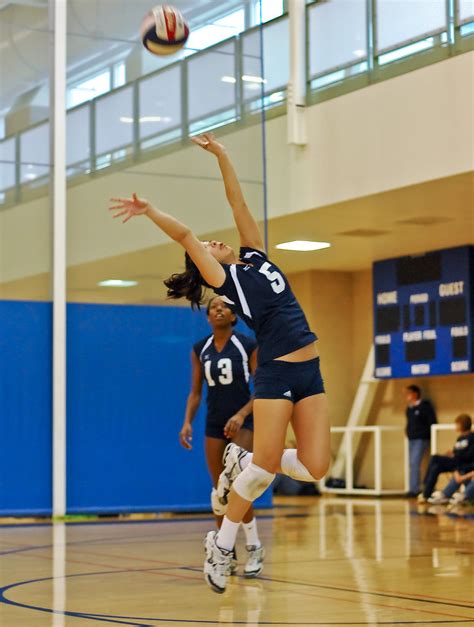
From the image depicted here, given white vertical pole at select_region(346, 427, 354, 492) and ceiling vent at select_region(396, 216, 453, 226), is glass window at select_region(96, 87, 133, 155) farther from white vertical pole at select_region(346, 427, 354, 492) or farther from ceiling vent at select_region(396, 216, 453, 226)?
white vertical pole at select_region(346, 427, 354, 492)

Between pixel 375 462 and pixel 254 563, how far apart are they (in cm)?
1205

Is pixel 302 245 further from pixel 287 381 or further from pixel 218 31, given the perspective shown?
pixel 287 381

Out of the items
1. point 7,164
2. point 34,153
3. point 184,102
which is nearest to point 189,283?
point 7,164

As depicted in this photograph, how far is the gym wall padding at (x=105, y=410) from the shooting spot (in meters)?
Answer: 12.3

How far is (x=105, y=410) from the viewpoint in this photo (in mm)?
12734

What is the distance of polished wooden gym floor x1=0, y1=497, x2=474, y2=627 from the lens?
5.00m

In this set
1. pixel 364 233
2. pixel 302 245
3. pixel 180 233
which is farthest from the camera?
pixel 302 245

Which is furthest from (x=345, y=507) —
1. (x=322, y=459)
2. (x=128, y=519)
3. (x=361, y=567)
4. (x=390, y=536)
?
(x=322, y=459)

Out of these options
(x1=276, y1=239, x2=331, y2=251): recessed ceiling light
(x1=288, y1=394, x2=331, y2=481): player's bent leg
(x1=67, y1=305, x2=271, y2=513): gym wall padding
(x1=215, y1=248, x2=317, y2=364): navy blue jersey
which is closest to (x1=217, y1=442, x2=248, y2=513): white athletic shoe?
(x1=288, y1=394, x2=331, y2=481): player's bent leg

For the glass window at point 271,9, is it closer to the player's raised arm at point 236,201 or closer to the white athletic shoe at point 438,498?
the white athletic shoe at point 438,498

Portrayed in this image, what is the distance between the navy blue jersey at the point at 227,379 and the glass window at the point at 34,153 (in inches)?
223

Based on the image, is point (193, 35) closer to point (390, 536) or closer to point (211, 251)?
point (390, 536)

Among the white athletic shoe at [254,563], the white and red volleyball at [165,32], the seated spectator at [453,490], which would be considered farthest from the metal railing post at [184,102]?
the white athletic shoe at [254,563]

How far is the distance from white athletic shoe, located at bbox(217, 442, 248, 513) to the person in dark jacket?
11.4 meters
